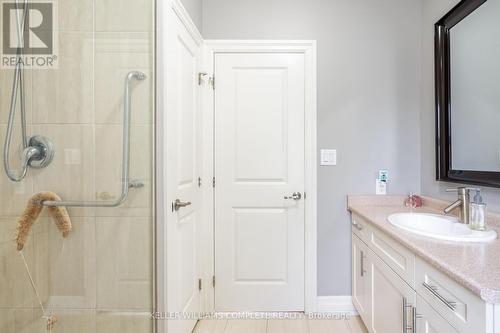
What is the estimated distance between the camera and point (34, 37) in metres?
1.22

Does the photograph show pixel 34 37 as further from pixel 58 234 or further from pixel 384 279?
pixel 384 279

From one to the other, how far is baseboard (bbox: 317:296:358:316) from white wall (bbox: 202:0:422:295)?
46 millimetres

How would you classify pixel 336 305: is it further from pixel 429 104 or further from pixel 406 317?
pixel 429 104

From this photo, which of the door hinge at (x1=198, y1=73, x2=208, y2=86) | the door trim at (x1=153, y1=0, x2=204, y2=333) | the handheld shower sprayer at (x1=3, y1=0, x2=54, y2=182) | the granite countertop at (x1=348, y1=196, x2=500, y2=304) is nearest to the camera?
the granite countertop at (x1=348, y1=196, x2=500, y2=304)

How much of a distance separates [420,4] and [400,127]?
98cm

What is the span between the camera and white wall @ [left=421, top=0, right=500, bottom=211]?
6.79 ft

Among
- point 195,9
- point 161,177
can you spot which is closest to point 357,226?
point 161,177

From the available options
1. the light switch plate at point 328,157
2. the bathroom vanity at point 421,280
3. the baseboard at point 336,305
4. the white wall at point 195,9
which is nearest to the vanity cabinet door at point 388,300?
the bathroom vanity at point 421,280

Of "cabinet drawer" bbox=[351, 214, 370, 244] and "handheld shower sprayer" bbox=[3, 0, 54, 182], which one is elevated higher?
"handheld shower sprayer" bbox=[3, 0, 54, 182]

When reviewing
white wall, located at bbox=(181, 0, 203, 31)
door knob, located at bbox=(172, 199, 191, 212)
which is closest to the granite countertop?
door knob, located at bbox=(172, 199, 191, 212)

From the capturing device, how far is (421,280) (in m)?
1.21

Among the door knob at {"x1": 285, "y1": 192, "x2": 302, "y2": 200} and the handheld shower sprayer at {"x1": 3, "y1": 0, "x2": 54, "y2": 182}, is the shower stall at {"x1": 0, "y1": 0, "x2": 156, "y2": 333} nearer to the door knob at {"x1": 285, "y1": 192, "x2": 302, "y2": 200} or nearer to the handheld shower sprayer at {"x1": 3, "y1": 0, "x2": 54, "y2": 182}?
the handheld shower sprayer at {"x1": 3, "y1": 0, "x2": 54, "y2": 182}

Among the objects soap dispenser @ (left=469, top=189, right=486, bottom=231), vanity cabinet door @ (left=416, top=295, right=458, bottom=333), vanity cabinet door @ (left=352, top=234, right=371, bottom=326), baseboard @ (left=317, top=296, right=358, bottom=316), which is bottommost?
baseboard @ (left=317, top=296, right=358, bottom=316)

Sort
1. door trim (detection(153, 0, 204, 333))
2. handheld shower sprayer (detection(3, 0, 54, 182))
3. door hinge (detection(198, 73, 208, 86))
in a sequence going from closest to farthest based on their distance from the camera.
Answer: handheld shower sprayer (detection(3, 0, 54, 182)) → door trim (detection(153, 0, 204, 333)) → door hinge (detection(198, 73, 208, 86))
